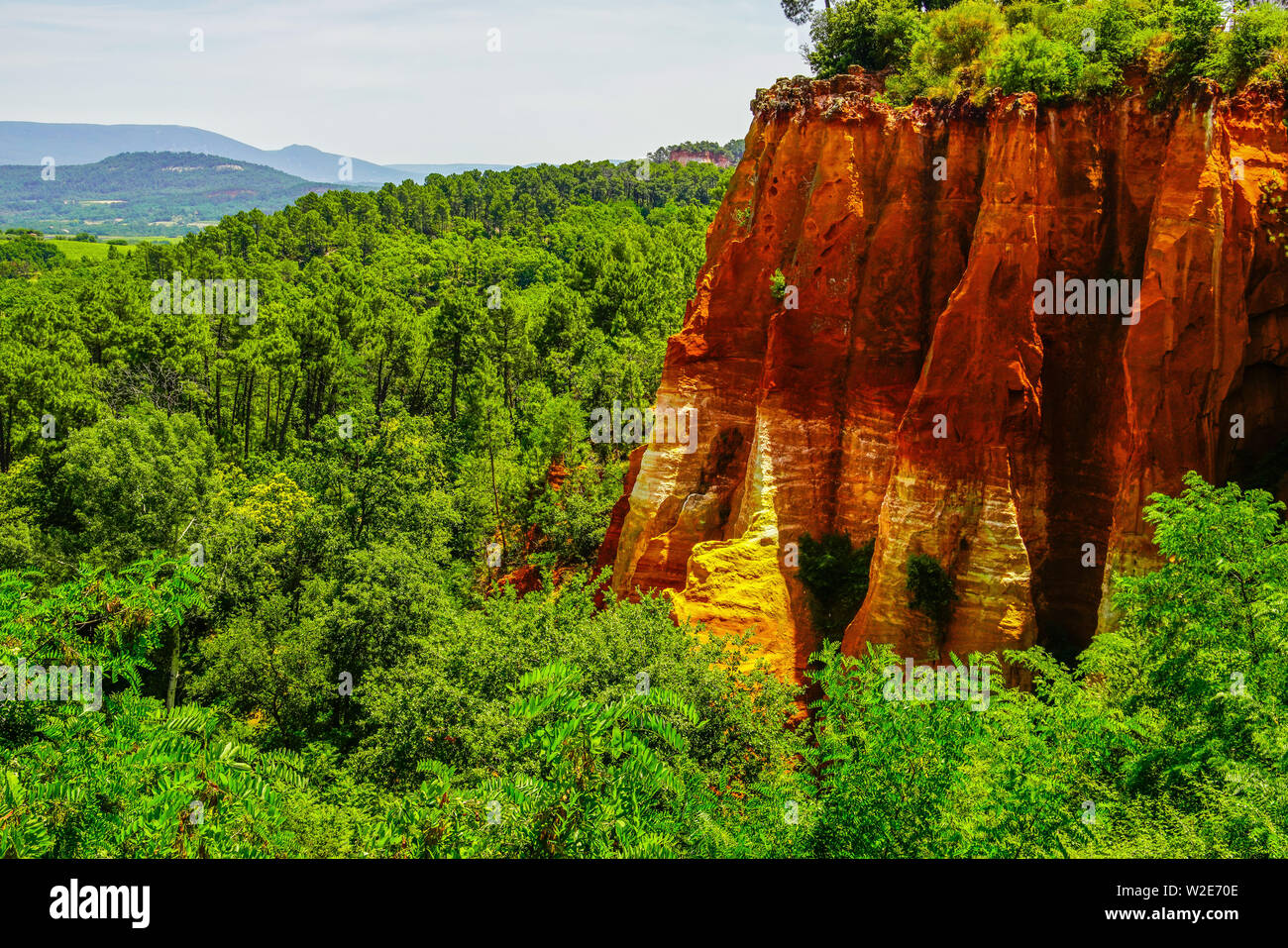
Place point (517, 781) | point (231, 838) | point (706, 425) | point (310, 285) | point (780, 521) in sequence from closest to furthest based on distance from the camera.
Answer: point (517, 781), point (231, 838), point (780, 521), point (706, 425), point (310, 285)

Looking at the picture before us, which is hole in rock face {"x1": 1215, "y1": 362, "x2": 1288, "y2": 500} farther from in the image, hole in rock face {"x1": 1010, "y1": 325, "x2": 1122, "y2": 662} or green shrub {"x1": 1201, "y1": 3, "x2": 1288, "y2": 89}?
green shrub {"x1": 1201, "y1": 3, "x2": 1288, "y2": 89}

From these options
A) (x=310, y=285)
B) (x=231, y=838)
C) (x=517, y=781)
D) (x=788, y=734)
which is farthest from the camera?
(x=310, y=285)

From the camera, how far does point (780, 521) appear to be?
23703 mm

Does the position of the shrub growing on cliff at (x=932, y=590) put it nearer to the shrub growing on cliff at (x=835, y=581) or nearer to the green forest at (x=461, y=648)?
the green forest at (x=461, y=648)

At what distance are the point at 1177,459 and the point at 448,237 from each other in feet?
314

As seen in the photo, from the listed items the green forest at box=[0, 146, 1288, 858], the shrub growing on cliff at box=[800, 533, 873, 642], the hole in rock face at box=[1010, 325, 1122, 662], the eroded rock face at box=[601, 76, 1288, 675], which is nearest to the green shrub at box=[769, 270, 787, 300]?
the eroded rock face at box=[601, 76, 1288, 675]

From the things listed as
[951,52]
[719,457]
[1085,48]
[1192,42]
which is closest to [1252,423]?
[1192,42]

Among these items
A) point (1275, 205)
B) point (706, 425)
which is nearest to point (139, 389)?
point (706, 425)

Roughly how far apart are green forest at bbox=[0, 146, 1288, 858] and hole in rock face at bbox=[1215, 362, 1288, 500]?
83.5 inches

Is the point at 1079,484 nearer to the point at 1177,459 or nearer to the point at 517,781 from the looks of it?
the point at 1177,459

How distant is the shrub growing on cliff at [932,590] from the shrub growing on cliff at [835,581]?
8.10 feet

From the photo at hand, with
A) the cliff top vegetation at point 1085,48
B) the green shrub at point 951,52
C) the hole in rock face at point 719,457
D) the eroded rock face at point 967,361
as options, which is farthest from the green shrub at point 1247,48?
the hole in rock face at point 719,457

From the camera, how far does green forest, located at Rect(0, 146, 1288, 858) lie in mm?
10156

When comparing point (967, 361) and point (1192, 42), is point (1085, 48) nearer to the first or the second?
point (1192, 42)
